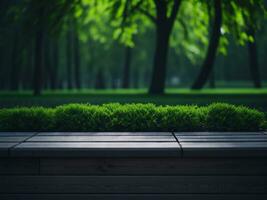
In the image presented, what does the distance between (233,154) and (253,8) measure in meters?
Answer: 16.0

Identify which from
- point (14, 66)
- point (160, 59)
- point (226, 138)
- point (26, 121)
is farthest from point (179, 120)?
point (14, 66)

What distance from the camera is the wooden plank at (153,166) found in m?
5.14

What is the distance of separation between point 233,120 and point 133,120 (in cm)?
156

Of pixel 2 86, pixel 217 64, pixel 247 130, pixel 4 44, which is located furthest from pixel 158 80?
pixel 217 64

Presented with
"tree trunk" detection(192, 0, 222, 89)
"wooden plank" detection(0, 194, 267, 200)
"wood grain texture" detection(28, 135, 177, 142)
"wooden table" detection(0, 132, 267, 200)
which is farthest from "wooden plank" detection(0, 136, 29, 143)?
"tree trunk" detection(192, 0, 222, 89)

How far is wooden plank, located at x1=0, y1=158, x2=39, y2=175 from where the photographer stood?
514 centimetres

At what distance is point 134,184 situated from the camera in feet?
16.9

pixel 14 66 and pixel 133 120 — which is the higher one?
pixel 14 66

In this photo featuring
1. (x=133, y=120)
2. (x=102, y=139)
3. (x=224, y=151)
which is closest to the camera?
(x=224, y=151)

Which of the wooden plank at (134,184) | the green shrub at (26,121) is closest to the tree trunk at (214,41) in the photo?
the green shrub at (26,121)

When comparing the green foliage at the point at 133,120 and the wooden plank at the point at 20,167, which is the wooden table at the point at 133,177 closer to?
the wooden plank at the point at 20,167

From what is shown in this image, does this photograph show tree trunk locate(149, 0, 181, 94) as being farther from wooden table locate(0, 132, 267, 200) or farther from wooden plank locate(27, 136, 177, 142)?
wooden table locate(0, 132, 267, 200)

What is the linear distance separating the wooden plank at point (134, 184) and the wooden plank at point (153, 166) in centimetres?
7

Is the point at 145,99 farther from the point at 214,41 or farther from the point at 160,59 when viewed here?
the point at 214,41
